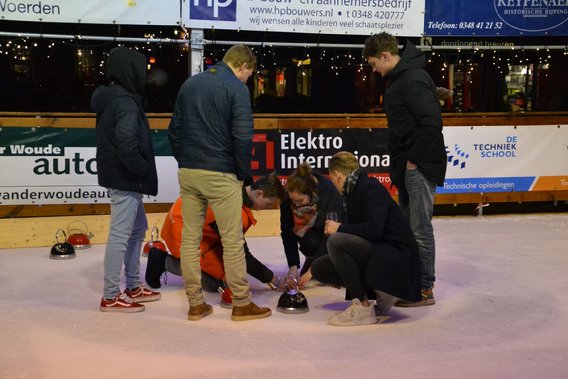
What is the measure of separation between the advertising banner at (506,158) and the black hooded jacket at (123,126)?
4.56m

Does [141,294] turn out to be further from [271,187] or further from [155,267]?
[271,187]

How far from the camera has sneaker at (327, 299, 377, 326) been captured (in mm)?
4508

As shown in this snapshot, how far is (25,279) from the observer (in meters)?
5.65

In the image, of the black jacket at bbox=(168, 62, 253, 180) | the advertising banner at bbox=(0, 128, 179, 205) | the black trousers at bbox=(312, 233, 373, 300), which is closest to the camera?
the black jacket at bbox=(168, 62, 253, 180)

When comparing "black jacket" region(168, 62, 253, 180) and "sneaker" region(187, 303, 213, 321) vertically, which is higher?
"black jacket" region(168, 62, 253, 180)

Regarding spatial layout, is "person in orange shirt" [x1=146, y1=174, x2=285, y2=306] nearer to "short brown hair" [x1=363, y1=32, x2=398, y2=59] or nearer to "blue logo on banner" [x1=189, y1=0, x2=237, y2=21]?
"short brown hair" [x1=363, y1=32, x2=398, y2=59]

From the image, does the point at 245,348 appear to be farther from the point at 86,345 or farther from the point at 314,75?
the point at 314,75

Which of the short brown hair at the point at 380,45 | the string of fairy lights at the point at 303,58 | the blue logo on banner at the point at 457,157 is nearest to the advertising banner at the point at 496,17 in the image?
the blue logo on banner at the point at 457,157

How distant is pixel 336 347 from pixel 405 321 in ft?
2.30

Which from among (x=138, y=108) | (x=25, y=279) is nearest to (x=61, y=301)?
(x=25, y=279)

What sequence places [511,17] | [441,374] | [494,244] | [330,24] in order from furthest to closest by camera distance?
[511,17] < [330,24] < [494,244] < [441,374]

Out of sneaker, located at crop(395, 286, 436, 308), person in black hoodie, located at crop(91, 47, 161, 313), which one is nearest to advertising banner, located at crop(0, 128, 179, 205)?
person in black hoodie, located at crop(91, 47, 161, 313)

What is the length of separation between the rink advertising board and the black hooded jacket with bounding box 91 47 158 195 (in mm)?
2656

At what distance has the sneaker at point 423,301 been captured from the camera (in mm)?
4906
